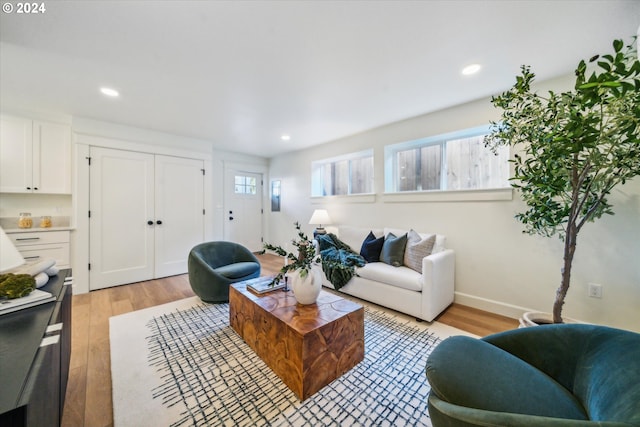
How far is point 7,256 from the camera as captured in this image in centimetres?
93

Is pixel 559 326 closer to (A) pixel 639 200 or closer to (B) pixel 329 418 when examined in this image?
(B) pixel 329 418

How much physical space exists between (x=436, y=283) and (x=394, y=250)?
2.02 feet

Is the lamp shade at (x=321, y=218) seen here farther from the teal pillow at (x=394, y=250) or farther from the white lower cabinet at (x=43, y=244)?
the white lower cabinet at (x=43, y=244)

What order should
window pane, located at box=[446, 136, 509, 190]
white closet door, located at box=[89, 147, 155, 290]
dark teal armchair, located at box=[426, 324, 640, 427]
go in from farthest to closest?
white closet door, located at box=[89, 147, 155, 290], window pane, located at box=[446, 136, 509, 190], dark teal armchair, located at box=[426, 324, 640, 427]

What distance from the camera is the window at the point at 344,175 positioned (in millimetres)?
4188

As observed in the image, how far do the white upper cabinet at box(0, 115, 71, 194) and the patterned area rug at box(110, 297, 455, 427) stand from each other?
2.46 meters

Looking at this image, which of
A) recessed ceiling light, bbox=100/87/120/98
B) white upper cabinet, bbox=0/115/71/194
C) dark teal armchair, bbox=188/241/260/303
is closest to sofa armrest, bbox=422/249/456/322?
dark teal armchair, bbox=188/241/260/303

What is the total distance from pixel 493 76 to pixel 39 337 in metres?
3.55

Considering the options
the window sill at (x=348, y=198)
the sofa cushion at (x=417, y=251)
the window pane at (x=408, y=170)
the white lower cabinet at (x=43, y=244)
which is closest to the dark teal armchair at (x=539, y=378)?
the sofa cushion at (x=417, y=251)

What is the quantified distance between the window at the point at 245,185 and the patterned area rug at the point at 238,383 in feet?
11.9

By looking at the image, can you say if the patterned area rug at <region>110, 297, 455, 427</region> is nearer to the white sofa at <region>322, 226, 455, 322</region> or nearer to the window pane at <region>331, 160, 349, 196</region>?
the white sofa at <region>322, 226, 455, 322</region>

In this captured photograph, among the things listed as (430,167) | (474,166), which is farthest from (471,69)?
(430,167)

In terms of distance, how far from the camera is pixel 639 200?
1.96 m

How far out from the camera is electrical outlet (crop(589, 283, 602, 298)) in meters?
2.13
